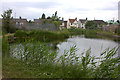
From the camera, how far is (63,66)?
16.5ft

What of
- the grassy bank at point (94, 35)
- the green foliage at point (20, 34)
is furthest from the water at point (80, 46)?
the grassy bank at point (94, 35)

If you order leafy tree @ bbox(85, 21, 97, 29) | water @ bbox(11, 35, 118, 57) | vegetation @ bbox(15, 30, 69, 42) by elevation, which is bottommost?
water @ bbox(11, 35, 118, 57)

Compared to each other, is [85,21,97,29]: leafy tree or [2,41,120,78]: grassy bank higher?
[85,21,97,29]: leafy tree

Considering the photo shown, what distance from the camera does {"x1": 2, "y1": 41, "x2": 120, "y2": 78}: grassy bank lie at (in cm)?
426

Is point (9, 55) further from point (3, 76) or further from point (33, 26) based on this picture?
point (33, 26)

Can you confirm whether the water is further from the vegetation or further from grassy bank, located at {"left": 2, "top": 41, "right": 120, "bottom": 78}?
the vegetation

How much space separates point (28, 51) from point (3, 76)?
1.97 m

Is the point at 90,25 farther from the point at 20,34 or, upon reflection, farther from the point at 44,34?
the point at 20,34

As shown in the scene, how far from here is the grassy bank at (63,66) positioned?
4.26 metres

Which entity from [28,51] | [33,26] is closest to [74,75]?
[28,51]

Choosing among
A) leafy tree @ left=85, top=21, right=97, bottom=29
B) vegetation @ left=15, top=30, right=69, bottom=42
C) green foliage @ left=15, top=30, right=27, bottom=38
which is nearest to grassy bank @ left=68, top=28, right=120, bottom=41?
vegetation @ left=15, top=30, right=69, bottom=42

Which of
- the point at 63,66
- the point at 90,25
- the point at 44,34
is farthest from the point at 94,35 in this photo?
the point at 63,66

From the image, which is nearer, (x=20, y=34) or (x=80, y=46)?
(x=80, y=46)

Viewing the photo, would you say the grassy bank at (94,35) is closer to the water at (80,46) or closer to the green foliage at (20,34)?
the green foliage at (20,34)
